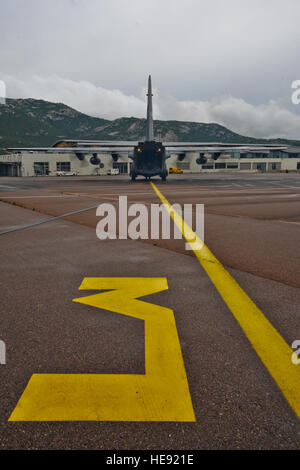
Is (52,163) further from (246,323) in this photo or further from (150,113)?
(246,323)

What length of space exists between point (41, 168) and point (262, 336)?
279ft

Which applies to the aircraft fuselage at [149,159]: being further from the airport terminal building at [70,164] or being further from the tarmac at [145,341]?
the tarmac at [145,341]

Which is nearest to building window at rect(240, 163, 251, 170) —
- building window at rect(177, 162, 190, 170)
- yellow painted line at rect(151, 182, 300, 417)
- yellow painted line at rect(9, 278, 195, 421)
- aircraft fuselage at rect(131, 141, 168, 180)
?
building window at rect(177, 162, 190, 170)

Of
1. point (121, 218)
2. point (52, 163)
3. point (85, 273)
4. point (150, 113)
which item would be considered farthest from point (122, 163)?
point (85, 273)

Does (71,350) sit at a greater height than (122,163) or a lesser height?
lesser

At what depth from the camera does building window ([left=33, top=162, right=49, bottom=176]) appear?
78.9m

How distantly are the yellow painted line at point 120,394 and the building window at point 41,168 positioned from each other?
83561 millimetres

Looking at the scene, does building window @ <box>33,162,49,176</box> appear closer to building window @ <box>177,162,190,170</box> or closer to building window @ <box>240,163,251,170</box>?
building window @ <box>177,162,190,170</box>

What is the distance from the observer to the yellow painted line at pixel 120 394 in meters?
1.92

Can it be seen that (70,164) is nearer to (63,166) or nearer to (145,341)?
(63,166)

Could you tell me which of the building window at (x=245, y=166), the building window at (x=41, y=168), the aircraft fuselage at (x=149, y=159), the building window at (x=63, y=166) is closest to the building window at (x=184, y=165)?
the building window at (x=245, y=166)

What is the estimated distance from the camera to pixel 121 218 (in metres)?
10.4

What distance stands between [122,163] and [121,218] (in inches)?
3351

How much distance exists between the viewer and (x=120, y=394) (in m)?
2.12
